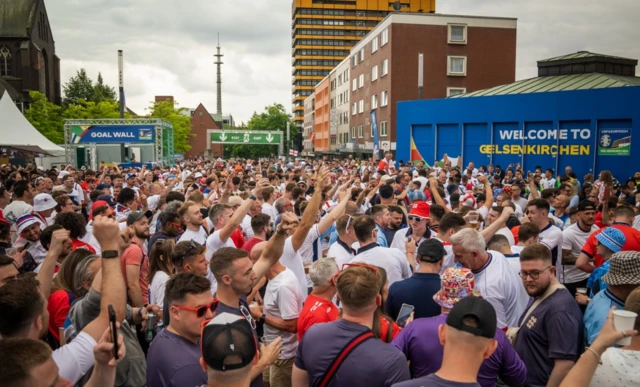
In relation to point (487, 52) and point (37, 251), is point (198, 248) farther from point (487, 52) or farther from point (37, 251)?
point (487, 52)

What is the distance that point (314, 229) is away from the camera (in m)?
7.02

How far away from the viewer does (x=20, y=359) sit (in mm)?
2205

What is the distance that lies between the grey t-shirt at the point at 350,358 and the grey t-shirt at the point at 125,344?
3.71 ft

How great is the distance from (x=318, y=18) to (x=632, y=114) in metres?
92.0

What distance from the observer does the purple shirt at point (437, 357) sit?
11.0 ft

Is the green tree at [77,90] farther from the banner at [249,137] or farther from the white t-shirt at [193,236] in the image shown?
the white t-shirt at [193,236]

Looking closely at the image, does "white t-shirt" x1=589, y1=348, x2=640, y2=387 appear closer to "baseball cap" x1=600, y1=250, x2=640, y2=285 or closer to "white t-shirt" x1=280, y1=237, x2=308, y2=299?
"baseball cap" x1=600, y1=250, x2=640, y2=285

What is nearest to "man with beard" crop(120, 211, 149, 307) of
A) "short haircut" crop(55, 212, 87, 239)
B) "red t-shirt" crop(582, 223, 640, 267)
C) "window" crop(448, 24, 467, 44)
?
"short haircut" crop(55, 212, 87, 239)

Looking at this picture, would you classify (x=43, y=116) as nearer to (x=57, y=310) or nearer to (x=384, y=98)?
(x=384, y=98)

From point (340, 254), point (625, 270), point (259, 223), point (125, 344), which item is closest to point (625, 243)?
point (625, 270)

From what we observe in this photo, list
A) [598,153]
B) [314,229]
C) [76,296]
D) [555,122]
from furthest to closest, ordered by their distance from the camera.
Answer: [555,122] → [598,153] → [314,229] → [76,296]

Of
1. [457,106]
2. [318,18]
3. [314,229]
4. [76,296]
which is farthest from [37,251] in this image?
[318,18]

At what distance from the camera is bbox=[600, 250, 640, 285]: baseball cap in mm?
3650

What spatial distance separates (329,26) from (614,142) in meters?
91.6
